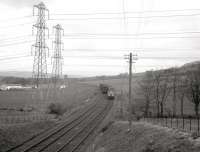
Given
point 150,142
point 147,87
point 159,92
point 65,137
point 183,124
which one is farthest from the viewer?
point 159,92

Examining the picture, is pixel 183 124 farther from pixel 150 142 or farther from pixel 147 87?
pixel 147 87

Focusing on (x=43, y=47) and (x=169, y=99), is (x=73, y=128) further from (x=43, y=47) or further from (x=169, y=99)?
(x=169, y=99)

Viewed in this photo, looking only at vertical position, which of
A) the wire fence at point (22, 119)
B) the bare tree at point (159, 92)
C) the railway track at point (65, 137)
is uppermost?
the bare tree at point (159, 92)

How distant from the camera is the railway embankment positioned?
18.4 metres

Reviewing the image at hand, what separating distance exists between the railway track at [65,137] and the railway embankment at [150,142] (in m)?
2.90

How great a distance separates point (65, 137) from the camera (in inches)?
1316

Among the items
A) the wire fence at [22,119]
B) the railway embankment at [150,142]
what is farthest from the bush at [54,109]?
the railway embankment at [150,142]

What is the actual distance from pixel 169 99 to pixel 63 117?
41.0m

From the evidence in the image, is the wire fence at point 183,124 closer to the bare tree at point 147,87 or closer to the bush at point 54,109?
the bush at point 54,109

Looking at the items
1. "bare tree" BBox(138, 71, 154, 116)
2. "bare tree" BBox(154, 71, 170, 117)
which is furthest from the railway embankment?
"bare tree" BBox(138, 71, 154, 116)

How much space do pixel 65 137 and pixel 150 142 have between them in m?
14.7

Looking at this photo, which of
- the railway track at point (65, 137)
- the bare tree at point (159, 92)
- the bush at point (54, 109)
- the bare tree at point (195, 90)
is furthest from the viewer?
Result: the bare tree at point (159, 92)

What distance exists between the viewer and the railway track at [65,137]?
90.8 feet

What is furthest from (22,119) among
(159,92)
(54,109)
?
(159,92)
